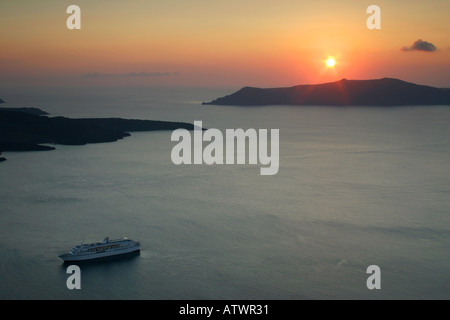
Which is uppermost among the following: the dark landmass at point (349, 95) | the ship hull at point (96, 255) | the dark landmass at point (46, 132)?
the dark landmass at point (349, 95)

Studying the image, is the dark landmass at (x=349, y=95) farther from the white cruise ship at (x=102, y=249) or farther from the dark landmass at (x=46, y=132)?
the white cruise ship at (x=102, y=249)

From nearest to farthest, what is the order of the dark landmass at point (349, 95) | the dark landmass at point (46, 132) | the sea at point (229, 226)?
the sea at point (229, 226) → the dark landmass at point (46, 132) → the dark landmass at point (349, 95)

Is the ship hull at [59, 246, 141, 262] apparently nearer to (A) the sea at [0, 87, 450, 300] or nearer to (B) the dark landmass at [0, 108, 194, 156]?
(A) the sea at [0, 87, 450, 300]

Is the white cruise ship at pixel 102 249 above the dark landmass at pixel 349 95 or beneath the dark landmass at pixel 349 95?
beneath

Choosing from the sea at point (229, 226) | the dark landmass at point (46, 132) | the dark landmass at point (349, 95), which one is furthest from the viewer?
the dark landmass at point (349, 95)

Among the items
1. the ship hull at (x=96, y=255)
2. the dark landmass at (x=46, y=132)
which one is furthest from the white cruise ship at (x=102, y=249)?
the dark landmass at (x=46, y=132)
